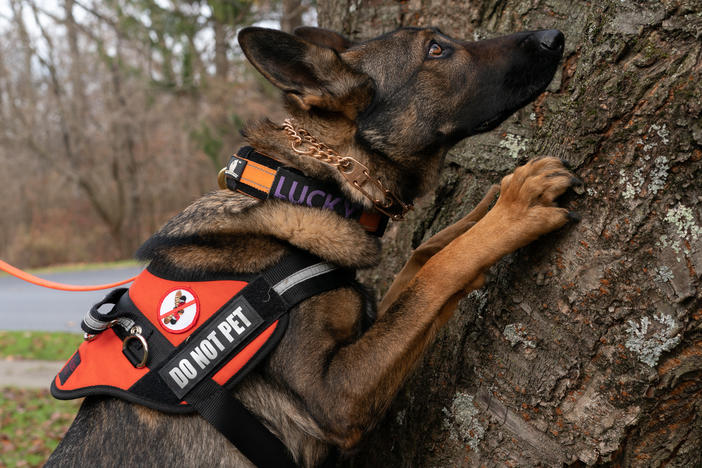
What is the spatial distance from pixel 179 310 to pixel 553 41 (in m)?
1.81

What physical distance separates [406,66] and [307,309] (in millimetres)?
1281

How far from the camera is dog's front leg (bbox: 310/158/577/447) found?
208 cm

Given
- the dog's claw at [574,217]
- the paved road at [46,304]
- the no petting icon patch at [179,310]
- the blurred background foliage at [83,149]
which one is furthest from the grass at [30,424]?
the blurred background foliage at [83,149]

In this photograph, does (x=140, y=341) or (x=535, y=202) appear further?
(x=140, y=341)

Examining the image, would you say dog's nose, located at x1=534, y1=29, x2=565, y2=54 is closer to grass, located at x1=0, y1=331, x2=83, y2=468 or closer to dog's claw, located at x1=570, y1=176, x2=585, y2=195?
dog's claw, located at x1=570, y1=176, x2=585, y2=195

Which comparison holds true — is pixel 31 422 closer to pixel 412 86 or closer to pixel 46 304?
pixel 412 86

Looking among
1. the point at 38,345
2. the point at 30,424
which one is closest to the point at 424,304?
the point at 30,424

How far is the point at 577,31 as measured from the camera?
2215mm

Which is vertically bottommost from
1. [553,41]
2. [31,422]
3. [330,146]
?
[31,422]

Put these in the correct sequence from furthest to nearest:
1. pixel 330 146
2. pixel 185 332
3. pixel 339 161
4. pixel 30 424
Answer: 1. pixel 30 424
2. pixel 330 146
3. pixel 339 161
4. pixel 185 332

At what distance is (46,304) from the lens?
1315 cm

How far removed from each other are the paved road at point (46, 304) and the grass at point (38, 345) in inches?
27.1

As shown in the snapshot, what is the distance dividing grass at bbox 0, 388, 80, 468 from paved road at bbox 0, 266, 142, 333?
11.2 feet

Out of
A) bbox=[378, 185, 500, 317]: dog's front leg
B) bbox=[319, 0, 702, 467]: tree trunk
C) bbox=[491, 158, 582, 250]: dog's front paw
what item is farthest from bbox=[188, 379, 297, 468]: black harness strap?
bbox=[491, 158, 582, 250]: dog's front paw
